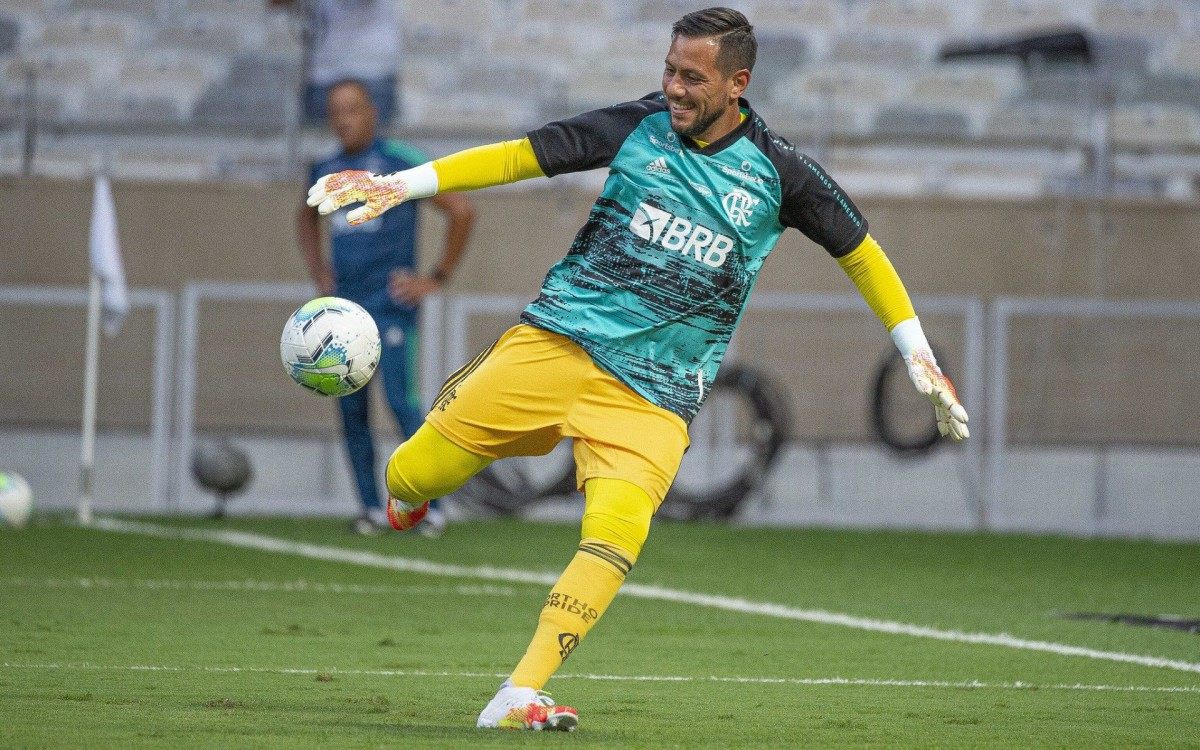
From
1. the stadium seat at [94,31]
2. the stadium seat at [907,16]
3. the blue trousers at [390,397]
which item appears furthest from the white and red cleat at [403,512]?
the stadium seat at [907,16]

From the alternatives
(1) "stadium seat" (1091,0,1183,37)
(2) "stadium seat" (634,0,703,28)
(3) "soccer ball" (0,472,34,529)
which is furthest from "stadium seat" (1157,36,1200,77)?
(3) "soccer ball" (0,472,34,529)

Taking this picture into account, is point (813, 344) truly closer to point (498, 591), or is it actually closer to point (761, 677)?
point (498, 591)

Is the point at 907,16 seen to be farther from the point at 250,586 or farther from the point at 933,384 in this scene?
the point at 933,384

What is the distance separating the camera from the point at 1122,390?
1323cm

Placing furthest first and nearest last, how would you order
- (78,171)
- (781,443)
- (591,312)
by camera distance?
(78,171)
(781,443)
(591,312)

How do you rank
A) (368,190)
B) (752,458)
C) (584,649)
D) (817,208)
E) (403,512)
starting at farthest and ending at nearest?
(752,458), (584,649), (403,512), (817,208), (368,190)

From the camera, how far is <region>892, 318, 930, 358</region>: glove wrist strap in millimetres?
5211

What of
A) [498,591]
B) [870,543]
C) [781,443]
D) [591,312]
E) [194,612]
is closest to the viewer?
[591,312]

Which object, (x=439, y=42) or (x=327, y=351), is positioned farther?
(x=439, y=42)

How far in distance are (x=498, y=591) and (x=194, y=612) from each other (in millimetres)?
1627

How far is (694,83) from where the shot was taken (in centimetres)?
500

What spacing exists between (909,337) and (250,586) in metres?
4.20

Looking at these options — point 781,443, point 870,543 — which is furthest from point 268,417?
point 870,543

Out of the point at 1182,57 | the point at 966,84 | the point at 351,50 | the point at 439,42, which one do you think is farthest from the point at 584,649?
the point at 1182,57
